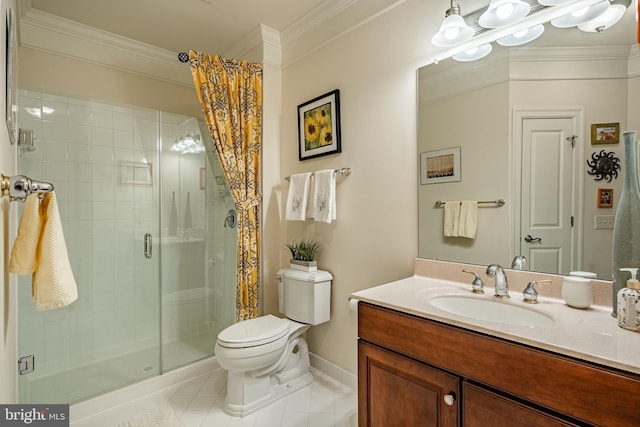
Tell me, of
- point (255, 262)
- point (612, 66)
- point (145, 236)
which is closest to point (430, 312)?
point (612, 66)

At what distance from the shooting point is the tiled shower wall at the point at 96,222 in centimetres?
218

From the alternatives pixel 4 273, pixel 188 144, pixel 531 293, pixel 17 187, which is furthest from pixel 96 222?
pixel 531 293

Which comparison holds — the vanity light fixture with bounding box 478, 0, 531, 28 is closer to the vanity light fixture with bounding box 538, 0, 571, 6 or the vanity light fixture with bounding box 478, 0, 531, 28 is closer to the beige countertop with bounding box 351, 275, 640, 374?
the vanity light fixture with bounding box 538, 0, 571, 6

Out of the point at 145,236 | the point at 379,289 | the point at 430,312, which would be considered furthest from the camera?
the point at 145,236

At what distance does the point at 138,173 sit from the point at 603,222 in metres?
2.88

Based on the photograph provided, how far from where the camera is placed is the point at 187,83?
114 inches

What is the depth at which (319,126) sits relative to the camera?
2.21m

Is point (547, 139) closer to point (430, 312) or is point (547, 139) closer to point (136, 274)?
point (430, 312)

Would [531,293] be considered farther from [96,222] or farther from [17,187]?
[96,222]

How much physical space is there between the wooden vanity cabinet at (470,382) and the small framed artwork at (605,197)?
27.4 inches

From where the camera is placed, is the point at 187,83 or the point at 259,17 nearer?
the point at 259,17

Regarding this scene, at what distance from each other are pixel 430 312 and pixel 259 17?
229cm

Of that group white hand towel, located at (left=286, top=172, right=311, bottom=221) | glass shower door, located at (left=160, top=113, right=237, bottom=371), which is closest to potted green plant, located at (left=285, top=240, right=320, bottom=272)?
white hand towel, located at (left=286, top=172, right=311, bottom=221)

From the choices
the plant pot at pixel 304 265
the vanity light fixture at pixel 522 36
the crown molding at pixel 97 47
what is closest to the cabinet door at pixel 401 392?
the plant pot at pixel 304 265
